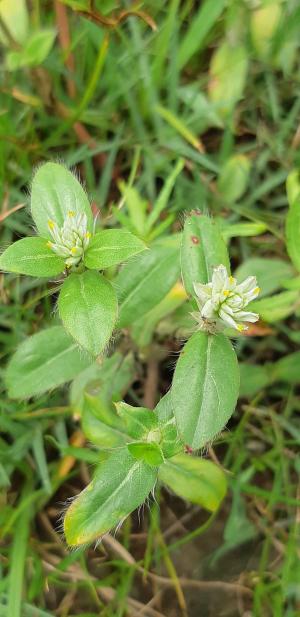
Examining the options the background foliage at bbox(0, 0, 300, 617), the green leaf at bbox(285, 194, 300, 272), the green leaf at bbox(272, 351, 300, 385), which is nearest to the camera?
the green leaf at bbox(285, 194, 300, 272)

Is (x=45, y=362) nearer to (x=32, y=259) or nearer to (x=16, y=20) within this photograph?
(x=32, y=259)

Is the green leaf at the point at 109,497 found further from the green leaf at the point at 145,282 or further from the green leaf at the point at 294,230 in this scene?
the green leaf at the point at 294,230

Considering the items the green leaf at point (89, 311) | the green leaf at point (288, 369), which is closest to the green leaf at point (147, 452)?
the green leaf at point (89, 311)

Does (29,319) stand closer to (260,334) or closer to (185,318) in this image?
(185,318)

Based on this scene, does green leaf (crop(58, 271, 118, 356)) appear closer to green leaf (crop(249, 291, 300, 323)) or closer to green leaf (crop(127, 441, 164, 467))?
green leaf (crop(127, 441, 164, 467))

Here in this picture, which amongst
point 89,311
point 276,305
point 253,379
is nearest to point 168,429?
point 89,311

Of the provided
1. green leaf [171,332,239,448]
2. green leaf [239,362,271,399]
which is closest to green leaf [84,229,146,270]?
green leaf [171,332,239,448]

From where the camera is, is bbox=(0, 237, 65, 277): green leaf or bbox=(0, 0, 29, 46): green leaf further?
bbox=(0, 0, 29, 46): green leaf
